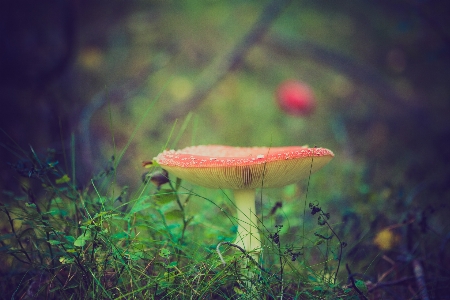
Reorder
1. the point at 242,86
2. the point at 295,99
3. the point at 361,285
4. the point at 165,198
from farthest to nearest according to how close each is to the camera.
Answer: the point at 242,86, the point at 295,99, the point at 165,198, the point at 361,285

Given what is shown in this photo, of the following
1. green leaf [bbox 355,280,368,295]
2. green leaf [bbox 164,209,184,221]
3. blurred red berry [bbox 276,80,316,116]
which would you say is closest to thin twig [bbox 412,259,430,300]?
green leaf [bbox 355,280,368,295]

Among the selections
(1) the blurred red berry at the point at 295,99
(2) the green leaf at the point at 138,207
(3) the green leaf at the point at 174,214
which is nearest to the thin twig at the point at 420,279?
(3) the green leaf at the point at 174,214

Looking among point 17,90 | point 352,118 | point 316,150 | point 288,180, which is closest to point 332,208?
point 288,180

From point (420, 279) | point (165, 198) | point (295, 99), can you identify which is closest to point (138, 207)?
point (165, 198)

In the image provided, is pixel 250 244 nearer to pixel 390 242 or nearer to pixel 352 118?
pixel 390 242

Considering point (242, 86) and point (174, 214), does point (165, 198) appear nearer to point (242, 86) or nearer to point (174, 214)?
point (174, 214)

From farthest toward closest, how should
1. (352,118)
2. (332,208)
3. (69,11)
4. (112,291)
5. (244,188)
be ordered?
(352,118) < (69,11) < (332,208) < (244,188) < (112,291)
